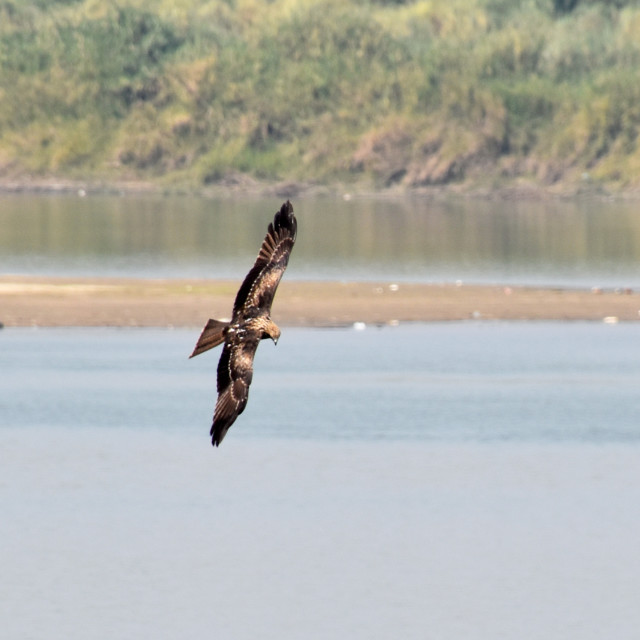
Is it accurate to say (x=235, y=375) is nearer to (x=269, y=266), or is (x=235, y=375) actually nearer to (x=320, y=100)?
(x=269, y=266)

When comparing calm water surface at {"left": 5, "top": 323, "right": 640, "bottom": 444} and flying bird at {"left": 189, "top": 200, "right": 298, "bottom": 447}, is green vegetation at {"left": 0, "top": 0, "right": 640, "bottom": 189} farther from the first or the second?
flying bird at {"left": 189, "top": 200, "right": 298, "bottom": 447}

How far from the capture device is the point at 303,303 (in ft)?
143

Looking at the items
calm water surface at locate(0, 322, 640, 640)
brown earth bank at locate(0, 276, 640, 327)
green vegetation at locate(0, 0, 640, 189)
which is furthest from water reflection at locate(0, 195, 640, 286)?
calm water surface at locate(0, 322, 640, 640)

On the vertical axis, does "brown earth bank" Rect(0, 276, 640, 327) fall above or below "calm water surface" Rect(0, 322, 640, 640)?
above

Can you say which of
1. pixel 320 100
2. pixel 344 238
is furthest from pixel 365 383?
pixel 320 100

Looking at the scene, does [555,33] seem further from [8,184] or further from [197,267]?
[197,267]

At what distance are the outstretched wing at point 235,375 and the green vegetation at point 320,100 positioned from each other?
88.8 m

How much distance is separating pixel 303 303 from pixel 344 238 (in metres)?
24.9

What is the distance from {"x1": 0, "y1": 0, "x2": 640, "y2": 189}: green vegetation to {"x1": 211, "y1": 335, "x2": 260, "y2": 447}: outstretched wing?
88.8 meters

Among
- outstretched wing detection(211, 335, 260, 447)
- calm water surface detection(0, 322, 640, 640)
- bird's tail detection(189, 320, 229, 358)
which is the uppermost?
bird's tail detection(189, 320, 229, 358)

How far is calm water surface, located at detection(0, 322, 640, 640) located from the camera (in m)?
21.0

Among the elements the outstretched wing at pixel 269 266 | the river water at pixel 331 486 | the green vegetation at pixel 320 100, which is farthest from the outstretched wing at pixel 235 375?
the green vegetation at pixel 320 100

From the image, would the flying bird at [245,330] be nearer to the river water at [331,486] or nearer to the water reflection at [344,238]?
the river water at [331,486]

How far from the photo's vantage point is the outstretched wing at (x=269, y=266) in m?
12.4
